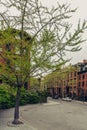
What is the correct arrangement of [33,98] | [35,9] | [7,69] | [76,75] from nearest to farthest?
1. [35,9]
2. [7,69]
3. [33,98]
4. [76,75]

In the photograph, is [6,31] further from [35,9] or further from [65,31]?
[65,31]

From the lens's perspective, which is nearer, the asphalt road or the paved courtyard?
the paved courtyard

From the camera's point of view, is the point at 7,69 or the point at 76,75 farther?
the point at 76,75

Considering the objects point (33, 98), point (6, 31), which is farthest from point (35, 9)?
point (33, 98)

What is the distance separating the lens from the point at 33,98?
50.2 meters

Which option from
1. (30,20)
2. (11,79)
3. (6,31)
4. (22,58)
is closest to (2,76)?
(11,79)

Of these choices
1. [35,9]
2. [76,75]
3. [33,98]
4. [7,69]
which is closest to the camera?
[35,9]

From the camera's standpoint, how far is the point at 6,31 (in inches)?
660

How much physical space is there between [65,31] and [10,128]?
7.39 m

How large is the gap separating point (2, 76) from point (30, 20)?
4395 mm

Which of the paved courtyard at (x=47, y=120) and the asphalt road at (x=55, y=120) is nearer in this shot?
the paved courtyard at (x=47, y=120)

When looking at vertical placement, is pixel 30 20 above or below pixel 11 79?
above


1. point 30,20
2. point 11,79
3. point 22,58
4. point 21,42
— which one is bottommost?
point 11,79

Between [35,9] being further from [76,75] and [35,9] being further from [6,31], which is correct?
[76,75]
